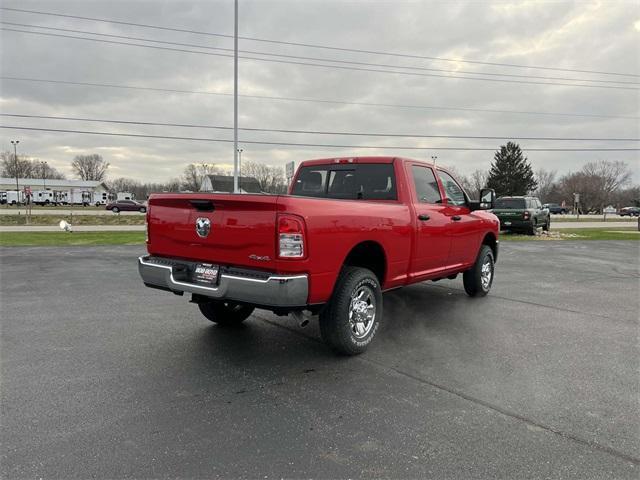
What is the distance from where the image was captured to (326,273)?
12.8 ft

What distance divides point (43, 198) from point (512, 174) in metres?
76.8

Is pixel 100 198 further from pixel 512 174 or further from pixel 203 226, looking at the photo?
pixel 203 226

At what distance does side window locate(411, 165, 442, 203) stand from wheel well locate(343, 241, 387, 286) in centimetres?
109

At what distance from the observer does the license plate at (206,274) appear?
3.99 m

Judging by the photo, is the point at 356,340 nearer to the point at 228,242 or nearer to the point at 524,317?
the point at 228,242

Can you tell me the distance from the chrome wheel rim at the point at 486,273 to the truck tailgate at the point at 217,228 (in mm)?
4655

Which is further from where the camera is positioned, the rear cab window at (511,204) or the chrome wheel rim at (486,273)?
the rear cab window at (511,204)

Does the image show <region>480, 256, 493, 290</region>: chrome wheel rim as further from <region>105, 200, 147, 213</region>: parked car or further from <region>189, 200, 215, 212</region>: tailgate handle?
<region>105, 200, 147, 213</region>: parked car

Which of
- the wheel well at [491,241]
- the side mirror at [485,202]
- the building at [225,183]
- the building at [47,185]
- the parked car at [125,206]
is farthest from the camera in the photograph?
the building at [47,185]

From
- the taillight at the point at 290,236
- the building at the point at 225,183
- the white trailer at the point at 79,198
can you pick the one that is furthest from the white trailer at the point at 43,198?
the taillight at the point at 290,236

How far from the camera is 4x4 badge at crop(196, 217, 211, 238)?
13.4 ft

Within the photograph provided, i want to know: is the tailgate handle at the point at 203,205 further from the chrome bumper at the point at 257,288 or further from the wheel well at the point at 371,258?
the wheel well at the point at 371,258

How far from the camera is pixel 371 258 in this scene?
483cm

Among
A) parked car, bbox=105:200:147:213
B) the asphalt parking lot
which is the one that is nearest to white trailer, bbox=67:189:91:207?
parked car, bbox=105:200:147:213
